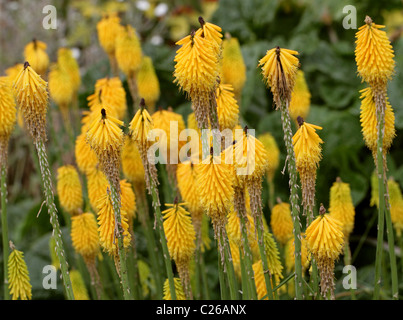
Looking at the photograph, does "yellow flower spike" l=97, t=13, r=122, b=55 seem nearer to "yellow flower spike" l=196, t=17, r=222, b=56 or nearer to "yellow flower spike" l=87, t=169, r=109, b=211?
"yellow flower spike" l=87, t=169, r=109, b=211

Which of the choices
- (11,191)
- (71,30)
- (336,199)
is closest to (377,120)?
(336,199)

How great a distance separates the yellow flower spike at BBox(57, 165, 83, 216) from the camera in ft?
10.3

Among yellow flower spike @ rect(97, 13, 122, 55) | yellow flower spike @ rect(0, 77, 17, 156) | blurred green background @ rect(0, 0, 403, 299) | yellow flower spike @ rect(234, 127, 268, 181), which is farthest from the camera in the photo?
blurred green background @ rect(0, 0, 403, 299)

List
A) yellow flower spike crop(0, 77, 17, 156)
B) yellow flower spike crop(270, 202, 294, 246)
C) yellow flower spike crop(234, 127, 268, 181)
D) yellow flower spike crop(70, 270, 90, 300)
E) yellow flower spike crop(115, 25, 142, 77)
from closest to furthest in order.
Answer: yellow flower spike crop(234, 127, 268, 181)
yellow flower spike crop(0, 77, 17, 156)
yellow flower spike crop(270, 202, 294, 246)
yellow flower spike crop(70, 270, 90, 300)
yellow flower spike crop(115, 25, 142, 77)

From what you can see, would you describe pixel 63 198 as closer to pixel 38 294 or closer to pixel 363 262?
pixel 38 294

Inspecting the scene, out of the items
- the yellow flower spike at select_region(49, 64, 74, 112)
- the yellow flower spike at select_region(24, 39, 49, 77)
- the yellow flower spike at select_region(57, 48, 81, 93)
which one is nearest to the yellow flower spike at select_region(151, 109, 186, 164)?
the yellow flower spike at select_region(49, 64, 74, 112)

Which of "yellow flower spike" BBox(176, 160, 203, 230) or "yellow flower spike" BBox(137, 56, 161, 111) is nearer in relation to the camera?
"yellow flower spike" BBox(176, 160, 203, 230)

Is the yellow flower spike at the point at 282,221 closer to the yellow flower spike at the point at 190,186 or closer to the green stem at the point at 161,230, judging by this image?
the yellow flower spike at the point at 190,186

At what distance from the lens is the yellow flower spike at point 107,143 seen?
2.14 meters

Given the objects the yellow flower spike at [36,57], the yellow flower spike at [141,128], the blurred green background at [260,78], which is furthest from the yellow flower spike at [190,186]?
the yellow flower spike at [36,57]

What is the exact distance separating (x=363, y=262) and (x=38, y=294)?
257 centimetres

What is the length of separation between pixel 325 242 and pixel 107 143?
933mm

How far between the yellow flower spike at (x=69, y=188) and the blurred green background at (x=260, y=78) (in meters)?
0.75

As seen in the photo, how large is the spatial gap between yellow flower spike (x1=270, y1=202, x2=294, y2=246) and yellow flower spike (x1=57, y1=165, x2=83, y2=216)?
3.62ft
